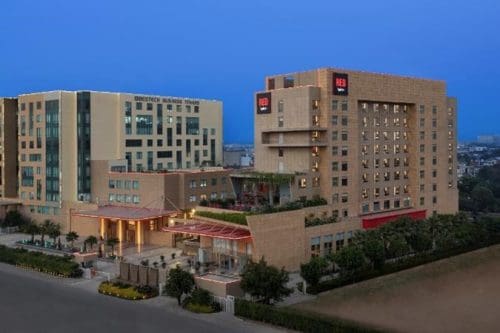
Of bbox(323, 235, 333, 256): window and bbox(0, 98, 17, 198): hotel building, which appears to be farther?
bbox(0, 98, 17, 198): hotel building

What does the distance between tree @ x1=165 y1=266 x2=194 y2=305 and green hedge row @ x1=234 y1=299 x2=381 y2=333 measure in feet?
12.4

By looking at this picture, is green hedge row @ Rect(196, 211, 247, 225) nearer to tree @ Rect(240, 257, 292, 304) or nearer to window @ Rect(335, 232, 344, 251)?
window @ Rect(335, 232, 344, 251)

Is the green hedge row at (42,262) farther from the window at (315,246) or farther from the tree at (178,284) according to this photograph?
the window at (315,246)

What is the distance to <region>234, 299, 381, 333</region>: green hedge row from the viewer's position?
92.2 ft

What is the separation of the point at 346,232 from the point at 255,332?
23.1m

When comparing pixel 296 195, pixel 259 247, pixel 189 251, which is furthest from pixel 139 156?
pixel 259 247

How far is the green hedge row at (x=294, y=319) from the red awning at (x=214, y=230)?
1093 cm

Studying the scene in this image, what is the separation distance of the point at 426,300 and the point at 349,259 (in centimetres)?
581

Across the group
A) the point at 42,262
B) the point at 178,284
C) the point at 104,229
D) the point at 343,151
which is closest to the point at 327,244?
the point at 343,151

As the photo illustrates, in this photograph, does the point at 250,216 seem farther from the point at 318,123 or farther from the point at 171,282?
the point at 318,123

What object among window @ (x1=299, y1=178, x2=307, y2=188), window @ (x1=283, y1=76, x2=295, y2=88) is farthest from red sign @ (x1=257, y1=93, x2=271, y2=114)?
window @ (x1=299, y1=178, x2=307, y2=188)

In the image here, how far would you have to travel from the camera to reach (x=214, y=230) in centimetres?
4659

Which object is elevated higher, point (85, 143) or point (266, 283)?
point (85, 143)

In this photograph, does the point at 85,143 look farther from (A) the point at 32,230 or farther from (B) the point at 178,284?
(B) the point at 178,284
